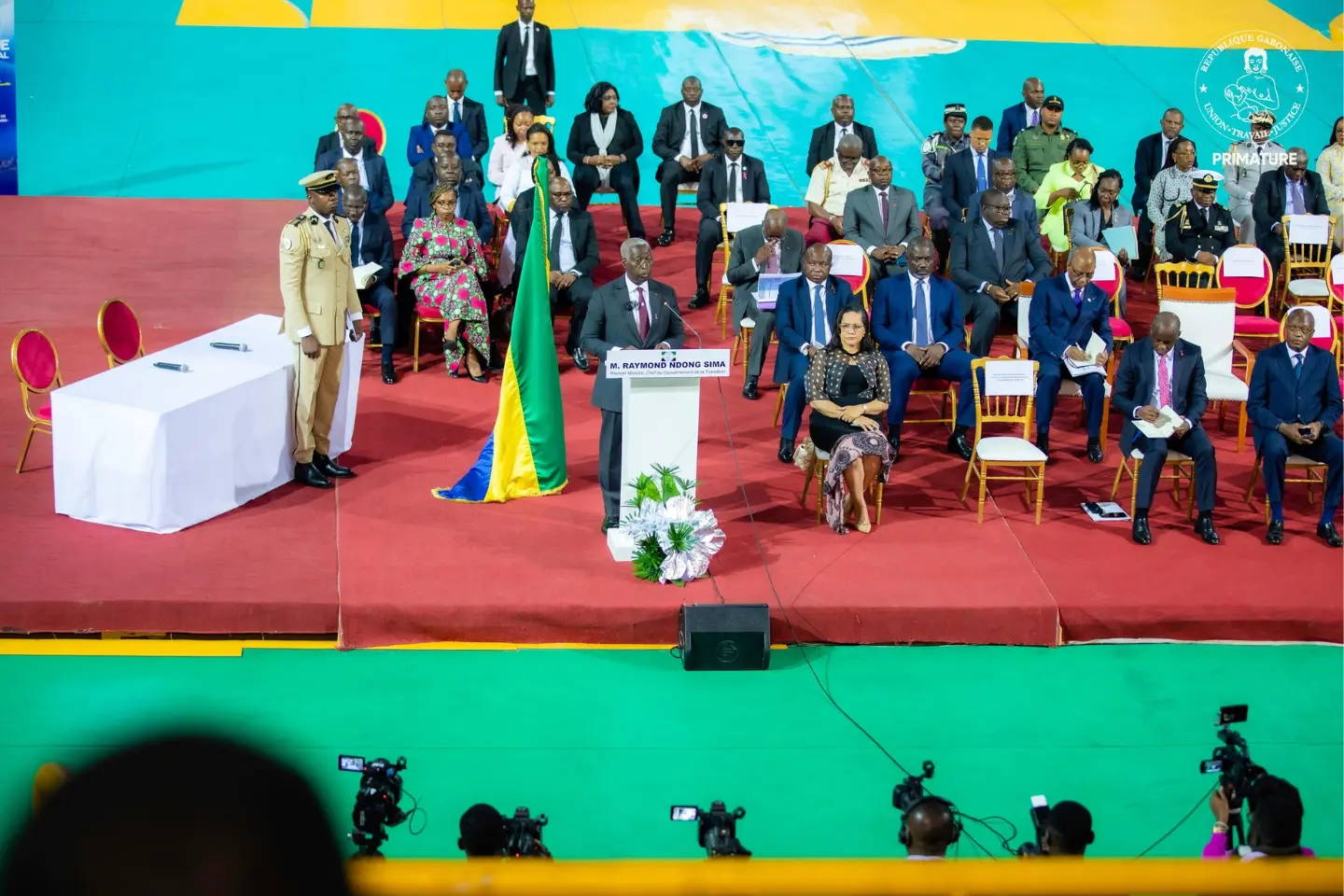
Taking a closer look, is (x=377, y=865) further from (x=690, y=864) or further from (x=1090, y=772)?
(x=1090, y=772)

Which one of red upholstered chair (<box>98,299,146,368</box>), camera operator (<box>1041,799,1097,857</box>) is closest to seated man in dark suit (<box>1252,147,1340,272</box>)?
red upholstered chair (<box>98,299,146,368</box>)

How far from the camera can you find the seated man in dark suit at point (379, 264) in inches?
398

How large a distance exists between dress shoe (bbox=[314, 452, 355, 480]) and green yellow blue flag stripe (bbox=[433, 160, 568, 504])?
1.72 feet

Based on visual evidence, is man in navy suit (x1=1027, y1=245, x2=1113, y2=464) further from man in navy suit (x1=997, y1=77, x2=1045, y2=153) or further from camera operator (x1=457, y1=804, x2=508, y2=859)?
camera operator (x1=457, y1=804, x2=508, y2=859)

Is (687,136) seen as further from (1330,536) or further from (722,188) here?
(1330,536)

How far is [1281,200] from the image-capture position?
11875mm

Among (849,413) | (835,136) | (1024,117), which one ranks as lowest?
(849,413)

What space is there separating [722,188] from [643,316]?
12.2ft

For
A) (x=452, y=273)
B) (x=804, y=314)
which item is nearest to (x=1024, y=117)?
(x=804, y=314)

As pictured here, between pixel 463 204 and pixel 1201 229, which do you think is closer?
pixel 463 204

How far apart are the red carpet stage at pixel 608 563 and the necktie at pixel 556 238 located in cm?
127

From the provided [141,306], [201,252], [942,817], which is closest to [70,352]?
[141,306]

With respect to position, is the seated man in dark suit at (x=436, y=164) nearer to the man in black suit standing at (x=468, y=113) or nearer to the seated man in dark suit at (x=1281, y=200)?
the man in black suit standing at (x=468, y=113)

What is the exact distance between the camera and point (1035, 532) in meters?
8.23
